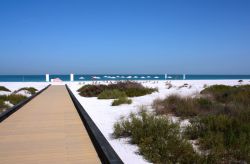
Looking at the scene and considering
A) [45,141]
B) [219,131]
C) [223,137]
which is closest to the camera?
[223,137]

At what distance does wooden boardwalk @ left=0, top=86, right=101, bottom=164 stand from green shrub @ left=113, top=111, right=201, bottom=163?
0.91 meters

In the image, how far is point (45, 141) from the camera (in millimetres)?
6266

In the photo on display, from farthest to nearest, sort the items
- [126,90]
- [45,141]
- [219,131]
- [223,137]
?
[126,90], [45,141], [219,131], [223,137]

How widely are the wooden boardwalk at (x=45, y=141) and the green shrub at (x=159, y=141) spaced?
91 cm

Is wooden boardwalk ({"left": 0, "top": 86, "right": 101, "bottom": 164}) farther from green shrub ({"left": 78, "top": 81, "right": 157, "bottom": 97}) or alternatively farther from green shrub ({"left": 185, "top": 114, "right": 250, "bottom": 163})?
green shrub ({"left": 78, "top": 81, "right": 157, "bottom": 97})

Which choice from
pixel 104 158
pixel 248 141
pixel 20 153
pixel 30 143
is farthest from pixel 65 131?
pixel 248 141

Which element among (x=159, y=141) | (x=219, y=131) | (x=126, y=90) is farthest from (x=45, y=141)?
(x=126, y=90)

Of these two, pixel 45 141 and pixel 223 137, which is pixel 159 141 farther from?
pixel 45 141

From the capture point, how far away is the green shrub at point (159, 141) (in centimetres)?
462

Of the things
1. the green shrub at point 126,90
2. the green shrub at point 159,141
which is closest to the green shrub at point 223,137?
the green shrub at point 159,141

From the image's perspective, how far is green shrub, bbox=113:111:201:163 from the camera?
→ 4.62 metres

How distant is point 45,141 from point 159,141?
103 inches

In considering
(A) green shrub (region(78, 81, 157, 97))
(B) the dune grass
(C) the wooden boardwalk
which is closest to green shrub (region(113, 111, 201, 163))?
(B) the dune grass

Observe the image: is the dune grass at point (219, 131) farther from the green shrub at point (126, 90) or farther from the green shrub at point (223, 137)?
the green shrub at point (126, 90)
